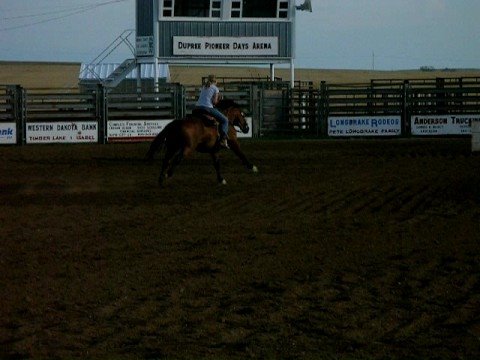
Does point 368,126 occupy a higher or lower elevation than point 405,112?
lower

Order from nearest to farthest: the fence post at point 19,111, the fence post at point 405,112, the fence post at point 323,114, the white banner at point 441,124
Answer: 1. the fence post at point 19,111
2. the white banner at point 441,124
3. the fence post at point 405,112
4. the fence post at point 323,114

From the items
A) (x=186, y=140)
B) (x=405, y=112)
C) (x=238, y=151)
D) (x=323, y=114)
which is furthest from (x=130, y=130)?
(x=186, y=140)

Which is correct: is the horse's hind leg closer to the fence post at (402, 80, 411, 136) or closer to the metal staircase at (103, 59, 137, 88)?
the fence post at (402, 80, 411, 136)

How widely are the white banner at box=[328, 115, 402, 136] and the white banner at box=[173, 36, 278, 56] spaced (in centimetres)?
904

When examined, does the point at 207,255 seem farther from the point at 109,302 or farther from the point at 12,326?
the point at 12,326

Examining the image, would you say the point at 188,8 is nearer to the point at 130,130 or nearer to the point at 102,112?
the point at 102,112

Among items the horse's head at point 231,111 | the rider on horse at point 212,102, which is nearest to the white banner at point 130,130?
the horse's head at point 231,111

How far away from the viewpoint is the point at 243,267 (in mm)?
10117

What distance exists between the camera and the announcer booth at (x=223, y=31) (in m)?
40.9

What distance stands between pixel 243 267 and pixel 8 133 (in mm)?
21794

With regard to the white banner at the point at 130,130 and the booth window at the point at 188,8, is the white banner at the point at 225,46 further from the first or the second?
the white banner at the point at 130,130

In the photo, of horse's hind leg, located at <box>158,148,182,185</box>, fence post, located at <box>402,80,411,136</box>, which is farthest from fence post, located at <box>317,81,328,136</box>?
horse's hind leg, located at <box>158,148,182,185</box>

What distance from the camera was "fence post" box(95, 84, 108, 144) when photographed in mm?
31266

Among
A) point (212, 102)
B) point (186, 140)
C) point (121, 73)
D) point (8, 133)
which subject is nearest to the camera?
point (186, 140)
